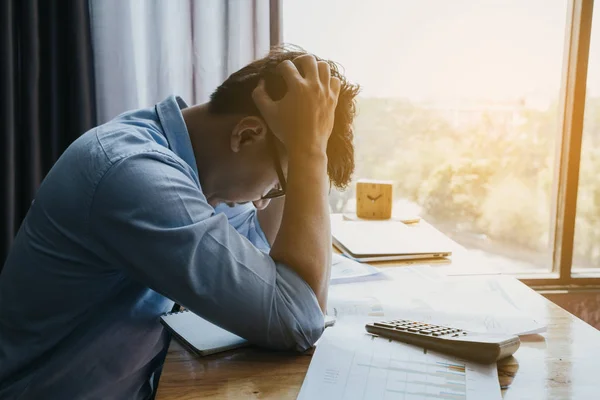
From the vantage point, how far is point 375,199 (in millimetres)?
1801

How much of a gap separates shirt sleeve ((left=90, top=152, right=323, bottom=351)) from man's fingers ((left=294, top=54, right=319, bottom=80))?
0.31 m

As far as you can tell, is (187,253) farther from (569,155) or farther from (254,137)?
(569,155)

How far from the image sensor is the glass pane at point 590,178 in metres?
2.20

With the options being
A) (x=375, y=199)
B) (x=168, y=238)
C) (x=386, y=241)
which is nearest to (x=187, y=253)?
(x=168, y=238)

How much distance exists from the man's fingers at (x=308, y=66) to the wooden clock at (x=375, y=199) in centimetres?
84

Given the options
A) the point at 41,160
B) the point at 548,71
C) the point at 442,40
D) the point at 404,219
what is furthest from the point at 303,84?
the point at 548,71

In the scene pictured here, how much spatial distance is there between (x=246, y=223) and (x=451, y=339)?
71 cm

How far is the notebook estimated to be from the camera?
2.61 feet

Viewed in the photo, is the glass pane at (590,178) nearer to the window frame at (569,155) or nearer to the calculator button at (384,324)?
the window frame at (569,155)

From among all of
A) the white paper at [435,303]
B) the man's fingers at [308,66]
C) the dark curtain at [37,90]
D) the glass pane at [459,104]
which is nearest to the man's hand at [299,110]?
the man's fingers at [308,66]

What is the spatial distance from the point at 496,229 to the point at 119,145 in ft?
6.44

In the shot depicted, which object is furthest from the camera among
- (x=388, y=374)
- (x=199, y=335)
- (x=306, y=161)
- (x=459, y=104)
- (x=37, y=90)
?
(x=459, y=104)

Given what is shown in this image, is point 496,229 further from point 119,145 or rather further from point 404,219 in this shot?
point 119,145

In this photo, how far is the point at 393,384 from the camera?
0.69 metres
